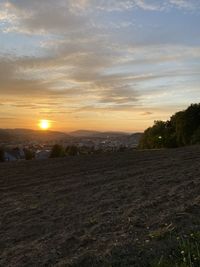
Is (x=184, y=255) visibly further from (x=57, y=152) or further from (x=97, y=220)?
(x=57, y=152)

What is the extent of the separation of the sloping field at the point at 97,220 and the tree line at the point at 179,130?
166 ft

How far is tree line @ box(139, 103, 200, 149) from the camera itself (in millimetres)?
70062

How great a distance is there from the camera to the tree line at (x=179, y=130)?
70062 millimetres

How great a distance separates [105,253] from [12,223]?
12.9 feet

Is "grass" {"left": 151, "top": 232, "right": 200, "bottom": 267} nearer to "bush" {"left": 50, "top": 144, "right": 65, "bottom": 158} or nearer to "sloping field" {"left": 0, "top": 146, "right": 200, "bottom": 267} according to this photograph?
"sloping field" {"left": 0, "top": 146, "right": 200, "bottom": 267}

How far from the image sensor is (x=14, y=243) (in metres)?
9.34

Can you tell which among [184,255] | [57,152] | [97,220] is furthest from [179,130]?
[184,255]

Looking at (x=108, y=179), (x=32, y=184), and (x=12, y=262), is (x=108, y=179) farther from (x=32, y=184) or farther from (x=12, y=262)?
(x=12, y=262)

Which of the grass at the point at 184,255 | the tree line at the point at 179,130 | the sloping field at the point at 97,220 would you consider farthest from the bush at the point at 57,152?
the grass at the point at 184,255

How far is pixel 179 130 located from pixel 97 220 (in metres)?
63.2

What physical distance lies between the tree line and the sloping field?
5046cm

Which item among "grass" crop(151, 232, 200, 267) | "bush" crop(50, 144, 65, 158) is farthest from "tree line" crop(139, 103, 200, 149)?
"grass" crop(151, 232, 200, 267)

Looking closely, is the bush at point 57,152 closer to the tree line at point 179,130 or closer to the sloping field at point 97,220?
the tree line at point 179,130

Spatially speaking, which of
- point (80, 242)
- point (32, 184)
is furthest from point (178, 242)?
point (32, 184)
